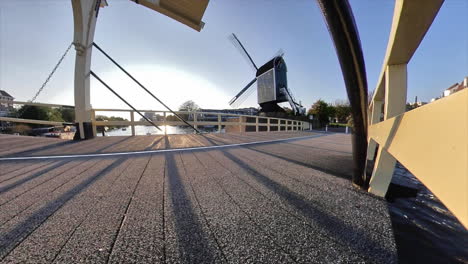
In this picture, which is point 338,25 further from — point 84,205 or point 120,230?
point 84,205

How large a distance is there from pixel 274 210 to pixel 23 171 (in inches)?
111

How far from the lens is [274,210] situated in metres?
1.16

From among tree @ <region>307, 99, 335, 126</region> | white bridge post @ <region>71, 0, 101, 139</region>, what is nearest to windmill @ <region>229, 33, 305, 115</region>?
tree @ <region>307, 99, 335, 126</region>

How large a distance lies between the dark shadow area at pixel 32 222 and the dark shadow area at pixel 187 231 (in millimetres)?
739

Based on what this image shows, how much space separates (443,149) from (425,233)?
969 millimetres

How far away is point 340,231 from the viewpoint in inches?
37.3

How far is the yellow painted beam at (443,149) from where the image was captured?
39 centimetres

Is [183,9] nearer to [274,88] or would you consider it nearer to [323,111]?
[274,88]

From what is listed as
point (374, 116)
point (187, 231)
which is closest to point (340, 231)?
point (187, 231)

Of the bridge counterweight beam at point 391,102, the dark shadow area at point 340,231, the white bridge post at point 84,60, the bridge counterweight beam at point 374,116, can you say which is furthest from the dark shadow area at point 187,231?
the white bridge post at point 84,60

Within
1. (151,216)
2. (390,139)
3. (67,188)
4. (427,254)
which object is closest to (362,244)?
(427,254)

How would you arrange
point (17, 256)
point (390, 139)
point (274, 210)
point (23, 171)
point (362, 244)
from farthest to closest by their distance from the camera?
point (23, 171) < point (274, 210) < point (390, 139) < point (362, 244) < point (17, 256)

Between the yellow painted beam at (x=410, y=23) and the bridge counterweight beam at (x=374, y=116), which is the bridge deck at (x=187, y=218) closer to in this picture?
the yellow painted beam at (x=410, y=23)

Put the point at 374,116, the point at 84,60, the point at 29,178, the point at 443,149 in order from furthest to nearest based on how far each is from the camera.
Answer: the point at 84,60
the point at 374,116
the point at 29,178
the point at 443,149
